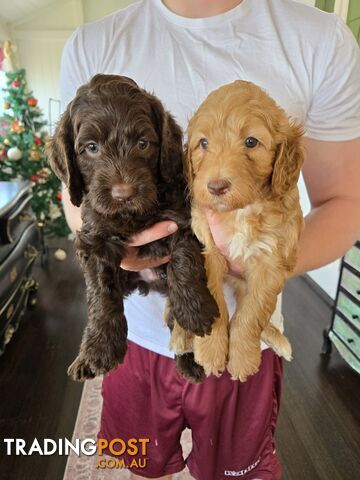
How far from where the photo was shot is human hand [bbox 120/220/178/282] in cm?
111

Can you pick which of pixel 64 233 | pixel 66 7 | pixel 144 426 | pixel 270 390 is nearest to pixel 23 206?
pixel 64 233

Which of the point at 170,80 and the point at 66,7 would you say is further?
the point at 66,7

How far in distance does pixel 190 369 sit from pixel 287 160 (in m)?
0.73

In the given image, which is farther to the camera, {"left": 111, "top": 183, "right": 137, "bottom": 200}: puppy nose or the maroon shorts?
the maroon shorts

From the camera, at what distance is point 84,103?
1.04 meters

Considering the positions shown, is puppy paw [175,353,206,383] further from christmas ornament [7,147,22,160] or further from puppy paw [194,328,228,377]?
christmas ornament [7,147,22,160]

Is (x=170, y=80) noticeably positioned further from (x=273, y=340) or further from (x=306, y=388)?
(x=306, y=388)

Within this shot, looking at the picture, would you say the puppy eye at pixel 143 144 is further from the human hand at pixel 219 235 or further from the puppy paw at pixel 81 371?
the puppy paw at pixel 81 371

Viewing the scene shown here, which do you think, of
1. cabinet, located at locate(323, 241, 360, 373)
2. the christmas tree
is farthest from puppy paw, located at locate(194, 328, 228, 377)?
the christmas tree

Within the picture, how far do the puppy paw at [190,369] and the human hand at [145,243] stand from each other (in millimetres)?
303

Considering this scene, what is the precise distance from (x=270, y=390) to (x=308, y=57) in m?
1.14

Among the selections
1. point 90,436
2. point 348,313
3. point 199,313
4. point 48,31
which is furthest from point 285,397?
point 48,31

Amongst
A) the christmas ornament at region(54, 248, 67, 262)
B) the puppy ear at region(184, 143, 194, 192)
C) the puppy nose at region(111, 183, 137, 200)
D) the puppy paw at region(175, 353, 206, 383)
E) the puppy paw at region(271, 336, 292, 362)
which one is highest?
the puppy ear at region(184, 143, 194, 192)

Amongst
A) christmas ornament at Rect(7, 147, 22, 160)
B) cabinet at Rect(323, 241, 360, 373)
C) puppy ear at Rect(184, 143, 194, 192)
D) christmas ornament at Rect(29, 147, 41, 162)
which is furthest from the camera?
christmas ornament at Rect(29, 147, 41, 162)
